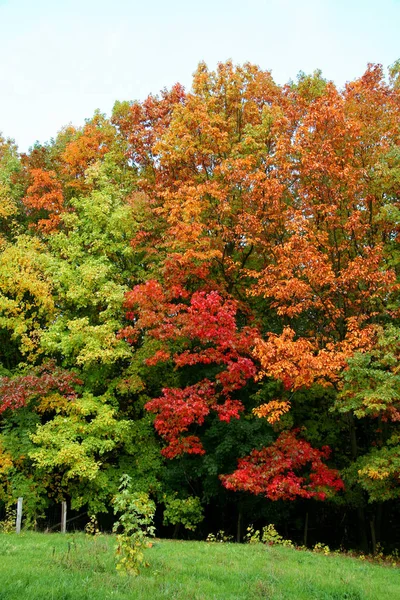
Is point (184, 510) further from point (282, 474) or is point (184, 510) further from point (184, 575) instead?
point (184, 575)

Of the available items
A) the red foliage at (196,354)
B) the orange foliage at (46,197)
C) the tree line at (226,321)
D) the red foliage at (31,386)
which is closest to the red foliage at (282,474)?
the tree line at (226,321)

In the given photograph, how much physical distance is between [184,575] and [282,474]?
334 inches

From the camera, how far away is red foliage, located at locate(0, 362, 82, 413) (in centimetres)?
1803

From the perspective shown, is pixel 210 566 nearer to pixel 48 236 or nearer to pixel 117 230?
pixel 117 230

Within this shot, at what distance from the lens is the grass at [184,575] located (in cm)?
708

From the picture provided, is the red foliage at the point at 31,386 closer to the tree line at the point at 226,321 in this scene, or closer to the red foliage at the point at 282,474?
the tree line at the point at 226,321

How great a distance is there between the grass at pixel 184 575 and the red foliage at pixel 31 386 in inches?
257

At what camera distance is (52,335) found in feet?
64.2

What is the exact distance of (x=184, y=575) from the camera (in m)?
8.63

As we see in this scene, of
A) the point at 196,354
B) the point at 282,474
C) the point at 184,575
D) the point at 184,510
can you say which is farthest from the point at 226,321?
the point at 184,575

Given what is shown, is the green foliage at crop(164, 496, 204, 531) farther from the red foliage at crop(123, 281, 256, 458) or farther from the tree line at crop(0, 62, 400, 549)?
the red foliage at crop(123, 281, 256, 458)

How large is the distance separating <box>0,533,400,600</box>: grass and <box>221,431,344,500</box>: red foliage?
339cm

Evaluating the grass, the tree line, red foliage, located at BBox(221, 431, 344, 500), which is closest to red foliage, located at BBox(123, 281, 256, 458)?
the tree line

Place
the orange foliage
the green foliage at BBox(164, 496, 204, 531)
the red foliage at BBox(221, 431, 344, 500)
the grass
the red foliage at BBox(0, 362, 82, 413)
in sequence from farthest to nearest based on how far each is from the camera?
the orange foliage → the green foliage at BBox(164, 496, 204, 531) → the red foliage at BBox(0, 362, 82, 413) → the red foliage at BBox(221, 431, 344, 500) → the grass
